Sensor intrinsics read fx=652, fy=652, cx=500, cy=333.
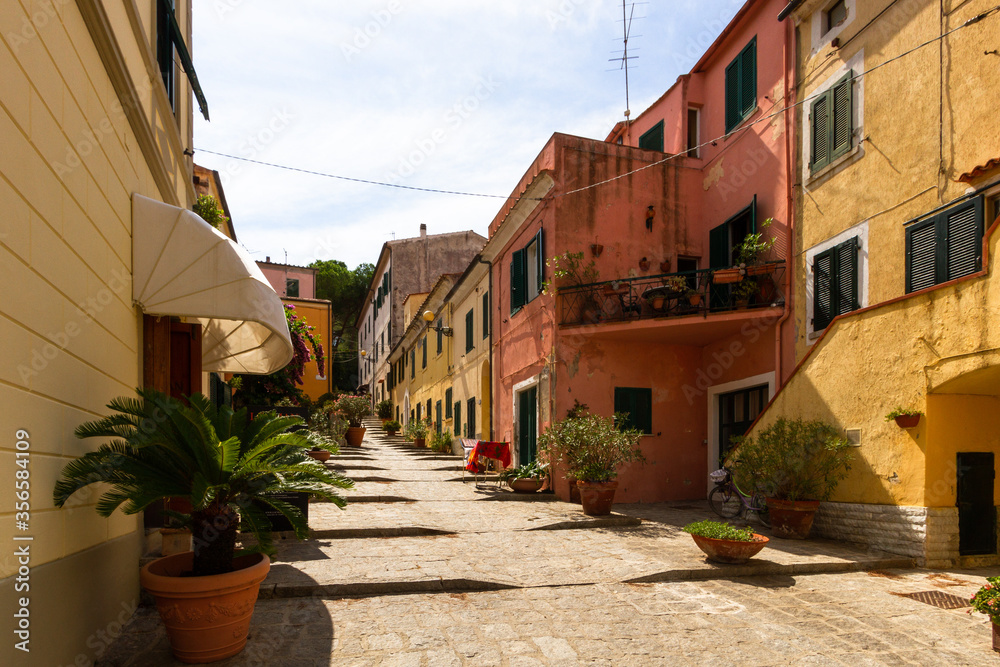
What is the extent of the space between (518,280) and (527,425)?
3.16m

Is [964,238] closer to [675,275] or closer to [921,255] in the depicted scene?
[921,255]

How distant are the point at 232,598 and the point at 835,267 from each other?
909 centimetres

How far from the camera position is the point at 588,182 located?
41.2 feet

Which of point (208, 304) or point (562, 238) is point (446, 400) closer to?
point (562, 238)

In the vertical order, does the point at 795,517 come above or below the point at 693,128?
below

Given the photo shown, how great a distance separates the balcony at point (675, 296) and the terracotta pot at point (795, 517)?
10.9ft

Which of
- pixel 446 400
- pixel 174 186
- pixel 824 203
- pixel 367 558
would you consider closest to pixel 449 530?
pixel 367 558

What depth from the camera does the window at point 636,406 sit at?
12297mm

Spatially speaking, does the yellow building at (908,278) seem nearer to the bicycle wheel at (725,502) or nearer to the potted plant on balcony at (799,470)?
the potted plant on balcony at (799,470)

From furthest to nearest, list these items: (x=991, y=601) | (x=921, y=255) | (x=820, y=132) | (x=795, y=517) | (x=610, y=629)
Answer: (x=820, y=132) → (x=795, y=517) → (x=921, y=255) → (x=610, y=629) → (x=991, y=601)

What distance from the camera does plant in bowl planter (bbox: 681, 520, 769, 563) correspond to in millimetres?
6887

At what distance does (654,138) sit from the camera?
50.5 ft

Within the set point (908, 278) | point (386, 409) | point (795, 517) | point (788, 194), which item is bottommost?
point (386, 409)

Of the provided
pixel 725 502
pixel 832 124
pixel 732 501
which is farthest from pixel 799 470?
pixel 832 124
